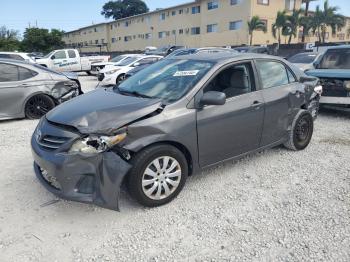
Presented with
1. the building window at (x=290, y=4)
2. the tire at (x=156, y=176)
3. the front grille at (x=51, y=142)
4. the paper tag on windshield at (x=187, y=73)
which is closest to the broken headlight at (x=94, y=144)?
the front grille at (x=51, y=142)

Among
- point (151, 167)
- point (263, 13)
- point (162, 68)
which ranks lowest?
point (151, 167)

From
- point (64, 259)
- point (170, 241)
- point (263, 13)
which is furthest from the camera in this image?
point (263, 13)

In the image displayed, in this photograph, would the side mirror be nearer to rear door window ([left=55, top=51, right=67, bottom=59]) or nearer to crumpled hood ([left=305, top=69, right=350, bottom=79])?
crumpled hood ([left=305, top=69, right=350, bottom=79])

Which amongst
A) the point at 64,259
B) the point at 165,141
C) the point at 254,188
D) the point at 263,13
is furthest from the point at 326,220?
the point at 263,13

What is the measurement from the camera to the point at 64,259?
2.69 m

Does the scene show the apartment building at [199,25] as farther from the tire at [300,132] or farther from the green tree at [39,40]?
the tire at [300,132]

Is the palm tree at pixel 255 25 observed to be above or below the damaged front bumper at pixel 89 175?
above

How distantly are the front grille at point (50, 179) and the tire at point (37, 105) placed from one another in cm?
433

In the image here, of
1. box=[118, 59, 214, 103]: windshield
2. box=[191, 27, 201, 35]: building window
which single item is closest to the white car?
box=[118, 59, 214, 103]: windshield

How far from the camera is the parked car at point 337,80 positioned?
6.99 meters

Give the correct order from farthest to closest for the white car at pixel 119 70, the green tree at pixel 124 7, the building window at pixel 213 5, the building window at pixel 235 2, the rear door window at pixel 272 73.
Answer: the green tree at pixel 124 7
the building window at pixel 213 5
the building window at pixel 235 2
the white car at pixel 119 70
the rear door window at pixel 272 73

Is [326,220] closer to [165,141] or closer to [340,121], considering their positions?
[165,141]

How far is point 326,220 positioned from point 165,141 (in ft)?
6.01

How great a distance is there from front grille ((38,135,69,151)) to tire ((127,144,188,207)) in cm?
73
